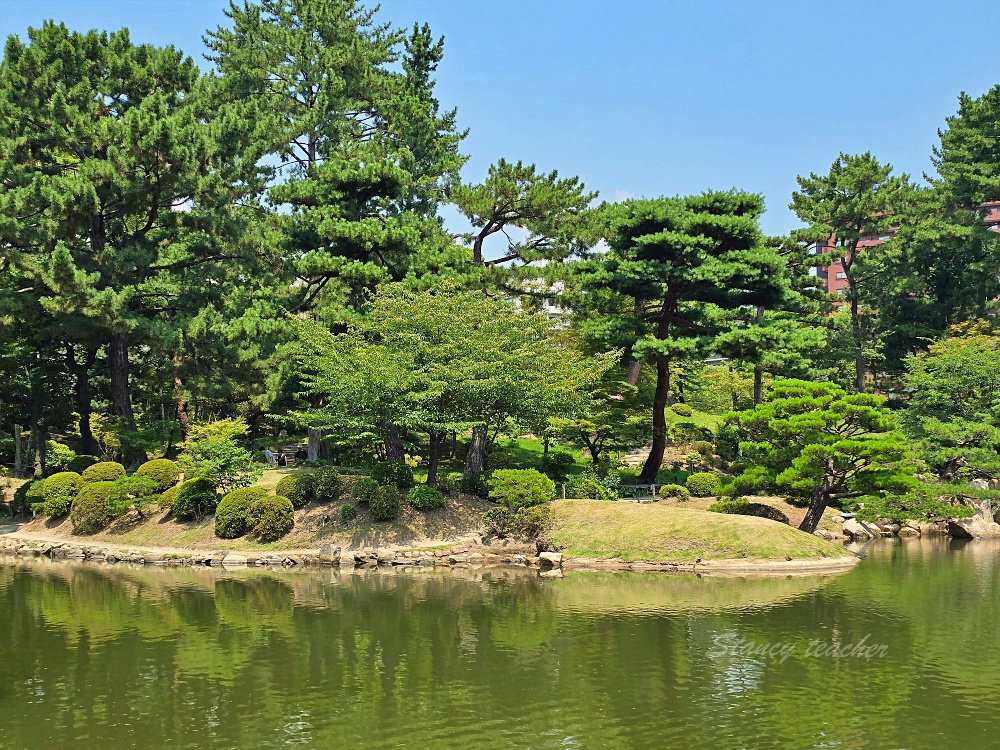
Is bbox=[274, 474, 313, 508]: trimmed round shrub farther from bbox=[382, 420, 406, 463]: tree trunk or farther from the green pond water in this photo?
the green pond water

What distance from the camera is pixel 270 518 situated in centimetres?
2567

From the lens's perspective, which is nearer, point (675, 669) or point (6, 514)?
point (675, 669)

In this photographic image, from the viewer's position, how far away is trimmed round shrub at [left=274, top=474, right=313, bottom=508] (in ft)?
88.9

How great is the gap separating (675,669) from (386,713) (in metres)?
5.16

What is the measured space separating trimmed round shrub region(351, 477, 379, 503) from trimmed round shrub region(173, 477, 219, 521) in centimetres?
492

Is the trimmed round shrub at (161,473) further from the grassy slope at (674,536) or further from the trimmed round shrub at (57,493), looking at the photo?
the grassy slope at (674,536)

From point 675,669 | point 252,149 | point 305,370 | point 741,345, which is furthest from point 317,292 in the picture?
point 675,669

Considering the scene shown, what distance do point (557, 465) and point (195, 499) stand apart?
14142 mm

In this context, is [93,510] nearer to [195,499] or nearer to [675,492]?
[195,499]

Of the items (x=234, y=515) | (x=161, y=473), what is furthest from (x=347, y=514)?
(x=161, y=473)

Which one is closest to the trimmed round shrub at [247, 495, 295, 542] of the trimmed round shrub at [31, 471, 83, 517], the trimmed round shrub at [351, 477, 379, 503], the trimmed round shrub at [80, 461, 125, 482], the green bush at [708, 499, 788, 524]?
the trimmed round shrub at [351, 477, 379, 503]

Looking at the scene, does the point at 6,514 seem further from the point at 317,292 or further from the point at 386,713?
the point at 386,713

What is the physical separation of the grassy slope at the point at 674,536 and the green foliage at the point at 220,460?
11.2 m

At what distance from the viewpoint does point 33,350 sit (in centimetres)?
3419
